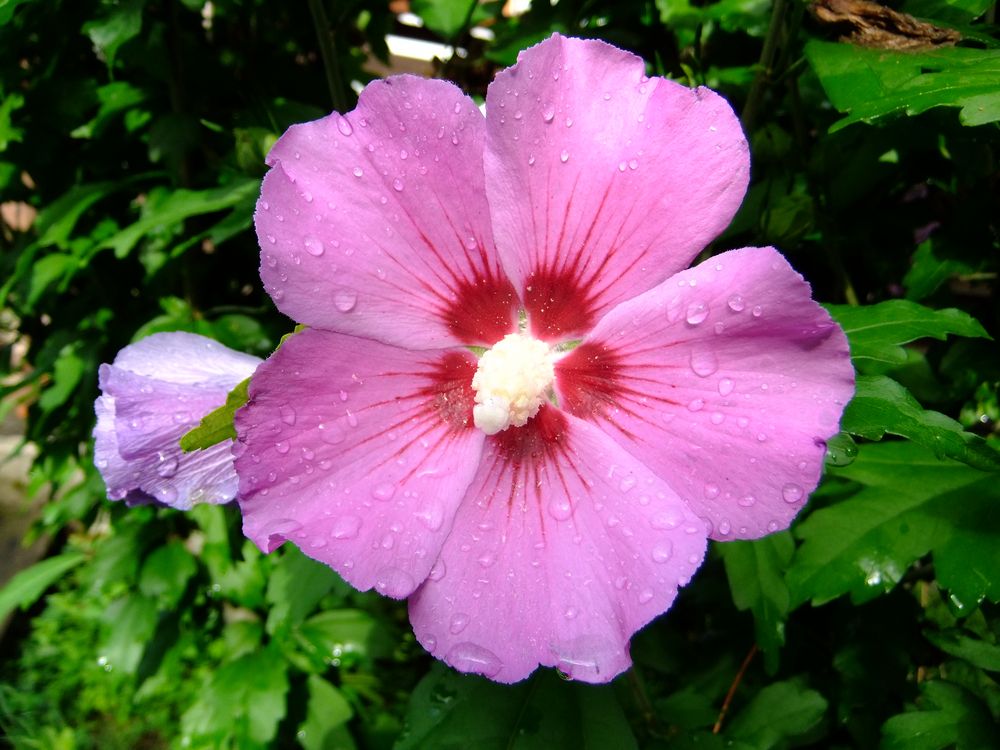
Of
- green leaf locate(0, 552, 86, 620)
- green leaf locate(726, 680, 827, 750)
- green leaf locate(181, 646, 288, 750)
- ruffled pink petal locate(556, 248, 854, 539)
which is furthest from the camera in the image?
green leaf locate(0, 552, 86, 620)

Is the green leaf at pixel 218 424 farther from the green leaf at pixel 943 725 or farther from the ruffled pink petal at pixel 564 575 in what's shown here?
the green leaf at pixel 943 725

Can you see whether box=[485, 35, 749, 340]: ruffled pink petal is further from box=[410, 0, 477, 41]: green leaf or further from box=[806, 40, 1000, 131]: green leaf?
box=[410, 0, 477, 41]: green leaf

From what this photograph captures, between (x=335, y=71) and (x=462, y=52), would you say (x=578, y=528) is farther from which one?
(x=462, y=52)

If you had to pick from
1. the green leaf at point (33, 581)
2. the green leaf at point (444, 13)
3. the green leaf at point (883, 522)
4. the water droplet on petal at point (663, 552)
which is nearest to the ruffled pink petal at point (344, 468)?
the water droplet on petal at point (663, 552)

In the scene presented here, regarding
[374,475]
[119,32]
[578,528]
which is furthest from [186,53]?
[578,528]

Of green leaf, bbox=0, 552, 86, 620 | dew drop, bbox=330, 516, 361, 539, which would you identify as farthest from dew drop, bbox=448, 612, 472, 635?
green leaf, bbox=0, 552, 86, 620

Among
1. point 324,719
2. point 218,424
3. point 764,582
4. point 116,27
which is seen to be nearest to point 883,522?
point 764,582
